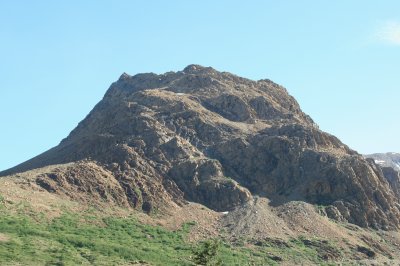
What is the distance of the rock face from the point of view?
95.9 metres

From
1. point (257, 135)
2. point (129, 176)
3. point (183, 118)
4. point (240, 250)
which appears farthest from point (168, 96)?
point (240, 250)

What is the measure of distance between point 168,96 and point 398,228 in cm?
5219

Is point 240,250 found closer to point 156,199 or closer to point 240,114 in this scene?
point 156,199

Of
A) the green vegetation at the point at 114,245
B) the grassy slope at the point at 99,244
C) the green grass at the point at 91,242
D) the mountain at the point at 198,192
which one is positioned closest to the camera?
the green vegetation at the point at 114,245

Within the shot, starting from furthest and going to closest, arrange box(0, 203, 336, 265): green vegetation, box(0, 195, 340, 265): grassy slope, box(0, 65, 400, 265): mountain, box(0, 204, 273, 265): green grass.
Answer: box(0, 65, 400, 265): mountain → box(0, 195, 340, 265): grassy slope → box(0, 204, 273, 265): green grass → box(0, 203, 336, 265): green vegetation

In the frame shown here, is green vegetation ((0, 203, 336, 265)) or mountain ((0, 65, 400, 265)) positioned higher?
mountain ((0, 65, 400, 265))

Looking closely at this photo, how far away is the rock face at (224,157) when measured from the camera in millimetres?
95875

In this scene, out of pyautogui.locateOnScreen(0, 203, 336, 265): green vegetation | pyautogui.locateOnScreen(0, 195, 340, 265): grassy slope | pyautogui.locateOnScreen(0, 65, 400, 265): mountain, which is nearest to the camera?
pyautogui.locateOnScreen(0, 203, 336, 265): green vegetation

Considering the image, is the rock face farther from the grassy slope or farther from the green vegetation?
the green vegetation

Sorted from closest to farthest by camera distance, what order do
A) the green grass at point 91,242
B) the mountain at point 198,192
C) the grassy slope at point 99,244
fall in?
the green grass at point 91,242 < the grassy slope at point 99,244 < the mountain at point 198,192

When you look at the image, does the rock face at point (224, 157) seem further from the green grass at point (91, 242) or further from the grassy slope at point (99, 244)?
the grassy slope at point (99, 244)

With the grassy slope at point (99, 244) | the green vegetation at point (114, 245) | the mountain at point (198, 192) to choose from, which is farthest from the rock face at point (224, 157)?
the green vegetation at point (114, 245)

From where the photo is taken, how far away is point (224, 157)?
106188mm

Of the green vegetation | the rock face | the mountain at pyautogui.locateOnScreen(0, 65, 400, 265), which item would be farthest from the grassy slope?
the rock face
